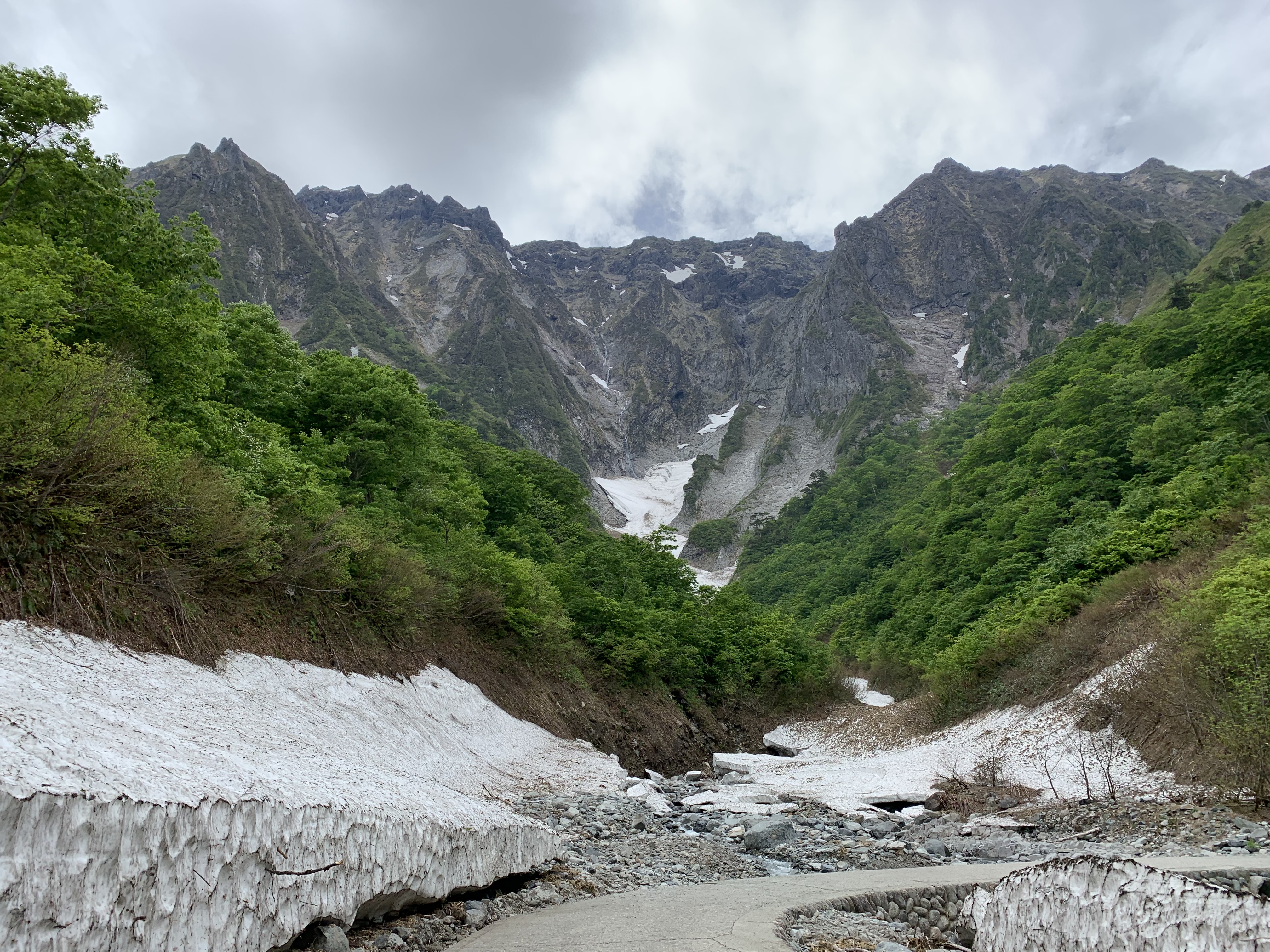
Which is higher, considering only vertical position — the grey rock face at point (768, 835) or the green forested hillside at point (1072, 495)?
the green forested hillside at point (1072, 495)

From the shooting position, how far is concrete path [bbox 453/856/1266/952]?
4.62 meters

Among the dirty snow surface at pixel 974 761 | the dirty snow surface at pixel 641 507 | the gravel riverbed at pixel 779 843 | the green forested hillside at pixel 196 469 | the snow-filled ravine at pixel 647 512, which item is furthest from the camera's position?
the dirty snow surface at pixel 641 507

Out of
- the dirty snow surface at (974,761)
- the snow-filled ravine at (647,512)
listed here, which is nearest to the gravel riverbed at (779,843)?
the dirty snow surface at (974,761)

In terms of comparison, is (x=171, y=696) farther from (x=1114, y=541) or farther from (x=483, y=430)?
(x=483, y=430)

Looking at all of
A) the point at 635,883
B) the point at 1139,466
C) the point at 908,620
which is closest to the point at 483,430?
the point at 908,620

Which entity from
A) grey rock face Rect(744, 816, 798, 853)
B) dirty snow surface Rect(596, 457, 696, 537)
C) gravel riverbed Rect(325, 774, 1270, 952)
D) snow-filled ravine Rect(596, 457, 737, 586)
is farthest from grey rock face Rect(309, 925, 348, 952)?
dirty snow surface Rect(596, 457, 696, 537)

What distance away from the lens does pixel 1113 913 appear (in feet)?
14.2

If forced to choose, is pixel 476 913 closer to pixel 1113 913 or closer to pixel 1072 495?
pixel 1113 913

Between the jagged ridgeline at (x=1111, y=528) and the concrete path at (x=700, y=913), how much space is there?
6.49 meters

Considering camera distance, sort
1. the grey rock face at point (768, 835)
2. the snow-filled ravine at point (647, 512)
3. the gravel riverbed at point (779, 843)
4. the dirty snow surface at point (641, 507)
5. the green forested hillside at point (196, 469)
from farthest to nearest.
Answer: the dirty snow surface at point (641, 507), the snow-filled ravine at point (647, 512), the grey rock face at point (768, 835), the green forested hillside at point (196, 469), the gravel riverbed at point (779, 843)

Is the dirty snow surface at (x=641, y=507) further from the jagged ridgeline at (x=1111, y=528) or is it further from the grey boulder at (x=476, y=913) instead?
the grey boulder at (x=476, y=913)

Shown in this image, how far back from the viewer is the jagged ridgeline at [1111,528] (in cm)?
1321

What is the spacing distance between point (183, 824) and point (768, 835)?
9.89 metres

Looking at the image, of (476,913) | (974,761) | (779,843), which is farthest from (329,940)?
(974,761)
